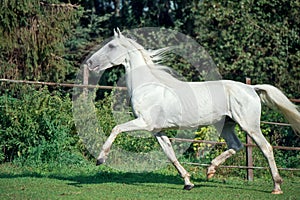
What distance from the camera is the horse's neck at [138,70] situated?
7230mm

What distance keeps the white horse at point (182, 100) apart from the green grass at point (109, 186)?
367 millimetres

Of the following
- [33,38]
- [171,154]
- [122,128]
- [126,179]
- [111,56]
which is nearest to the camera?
[122,128]

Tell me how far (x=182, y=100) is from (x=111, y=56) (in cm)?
114

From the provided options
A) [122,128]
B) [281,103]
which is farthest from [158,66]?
[281,103]

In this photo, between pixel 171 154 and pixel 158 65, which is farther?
pixel 158 65

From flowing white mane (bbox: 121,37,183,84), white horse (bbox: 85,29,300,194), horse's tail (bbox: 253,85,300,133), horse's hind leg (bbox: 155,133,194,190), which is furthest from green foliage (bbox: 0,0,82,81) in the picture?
horse's tail (bbox: 253,85,300,133)

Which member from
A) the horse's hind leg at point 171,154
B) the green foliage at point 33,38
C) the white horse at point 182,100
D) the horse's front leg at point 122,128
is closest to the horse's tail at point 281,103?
the white horse at point 182,100

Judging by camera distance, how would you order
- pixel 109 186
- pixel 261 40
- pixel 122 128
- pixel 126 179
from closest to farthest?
pixel 122 128
pixel 109 186
pixel 126 179
pixel 261 40

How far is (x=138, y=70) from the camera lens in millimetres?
7320

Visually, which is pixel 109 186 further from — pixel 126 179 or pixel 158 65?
pixel 158 65

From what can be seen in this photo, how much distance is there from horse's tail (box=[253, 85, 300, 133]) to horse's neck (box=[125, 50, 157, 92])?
4.91 ft

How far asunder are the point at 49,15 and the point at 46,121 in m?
4.87

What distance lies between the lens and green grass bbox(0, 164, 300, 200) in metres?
6.34

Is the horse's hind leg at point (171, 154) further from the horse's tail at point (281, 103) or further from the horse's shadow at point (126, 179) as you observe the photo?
the horse's tail at point (281, 103)
